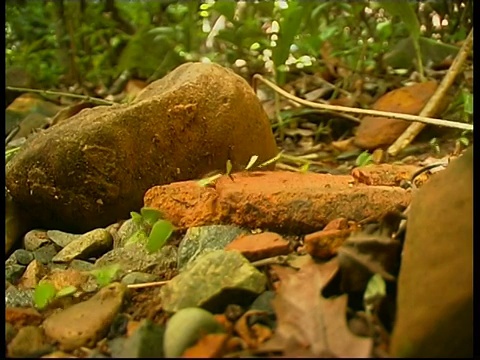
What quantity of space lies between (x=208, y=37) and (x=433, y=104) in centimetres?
122

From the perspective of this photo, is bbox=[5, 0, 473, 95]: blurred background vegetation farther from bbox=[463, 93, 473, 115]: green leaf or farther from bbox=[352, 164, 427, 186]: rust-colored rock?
bbox=[352, 164, 427, 186]: rust-colored rock

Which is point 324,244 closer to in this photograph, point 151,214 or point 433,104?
point 151,214

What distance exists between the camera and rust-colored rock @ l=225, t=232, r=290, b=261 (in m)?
0.99

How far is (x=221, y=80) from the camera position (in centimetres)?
163

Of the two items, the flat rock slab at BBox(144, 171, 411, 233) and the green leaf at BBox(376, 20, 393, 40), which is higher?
the flat rock slab at BBox(144, 171, 411, 233)

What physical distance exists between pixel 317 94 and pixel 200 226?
1.64m

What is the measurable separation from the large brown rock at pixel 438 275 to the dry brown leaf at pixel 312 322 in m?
0.05

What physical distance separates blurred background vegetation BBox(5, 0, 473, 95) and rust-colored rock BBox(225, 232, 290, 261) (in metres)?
1.41

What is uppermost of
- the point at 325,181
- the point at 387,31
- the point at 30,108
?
the point at 325,181

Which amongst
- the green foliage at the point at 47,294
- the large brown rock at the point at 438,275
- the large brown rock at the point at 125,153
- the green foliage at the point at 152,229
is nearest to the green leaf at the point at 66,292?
the green foliage at the point at 47,294

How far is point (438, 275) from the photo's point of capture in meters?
0.74

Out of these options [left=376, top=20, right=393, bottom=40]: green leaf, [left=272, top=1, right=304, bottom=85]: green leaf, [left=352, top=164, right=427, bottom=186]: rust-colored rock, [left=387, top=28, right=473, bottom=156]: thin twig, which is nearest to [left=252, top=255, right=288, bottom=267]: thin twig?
[left=352, top=164, right=427, bottom=186]: rust-colored rock

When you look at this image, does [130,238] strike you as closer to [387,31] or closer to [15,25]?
[387,31]

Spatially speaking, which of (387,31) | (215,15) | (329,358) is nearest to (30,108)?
(215,15)
